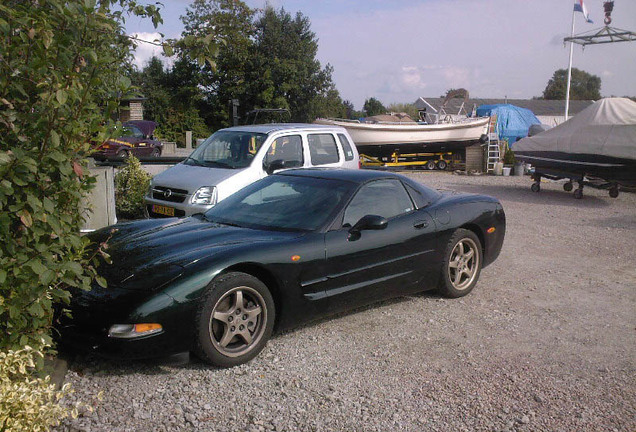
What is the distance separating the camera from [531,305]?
625cm

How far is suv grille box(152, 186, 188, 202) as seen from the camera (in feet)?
30.6

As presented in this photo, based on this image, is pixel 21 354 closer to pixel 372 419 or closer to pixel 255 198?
pixel 372 419

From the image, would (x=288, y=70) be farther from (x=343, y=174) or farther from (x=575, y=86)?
(x=575, y=86)

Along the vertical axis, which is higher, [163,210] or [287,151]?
[287,151]

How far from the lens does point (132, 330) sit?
4.08 meters

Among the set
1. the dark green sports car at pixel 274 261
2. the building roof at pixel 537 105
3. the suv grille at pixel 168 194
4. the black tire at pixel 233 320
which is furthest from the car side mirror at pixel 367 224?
the building roof at pixel 537 105

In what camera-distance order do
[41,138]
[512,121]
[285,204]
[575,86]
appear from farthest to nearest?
[575,86] < [512,121] < [285,204] < [41,138]

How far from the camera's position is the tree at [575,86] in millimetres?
100938

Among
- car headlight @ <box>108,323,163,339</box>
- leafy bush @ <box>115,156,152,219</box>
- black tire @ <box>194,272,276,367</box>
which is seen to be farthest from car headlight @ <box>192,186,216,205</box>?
car headlight @ <box>108,323,163,339</box>

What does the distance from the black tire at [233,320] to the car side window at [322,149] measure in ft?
19.5

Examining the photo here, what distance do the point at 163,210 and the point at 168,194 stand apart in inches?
10.5

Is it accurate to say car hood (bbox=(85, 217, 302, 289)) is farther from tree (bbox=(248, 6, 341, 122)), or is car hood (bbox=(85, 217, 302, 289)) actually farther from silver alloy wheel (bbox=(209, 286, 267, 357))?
tree (bbox=(248, 6, 341, 122))

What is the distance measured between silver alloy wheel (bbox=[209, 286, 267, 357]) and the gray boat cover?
1226 cm

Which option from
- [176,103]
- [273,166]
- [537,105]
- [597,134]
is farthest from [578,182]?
[537,105]
